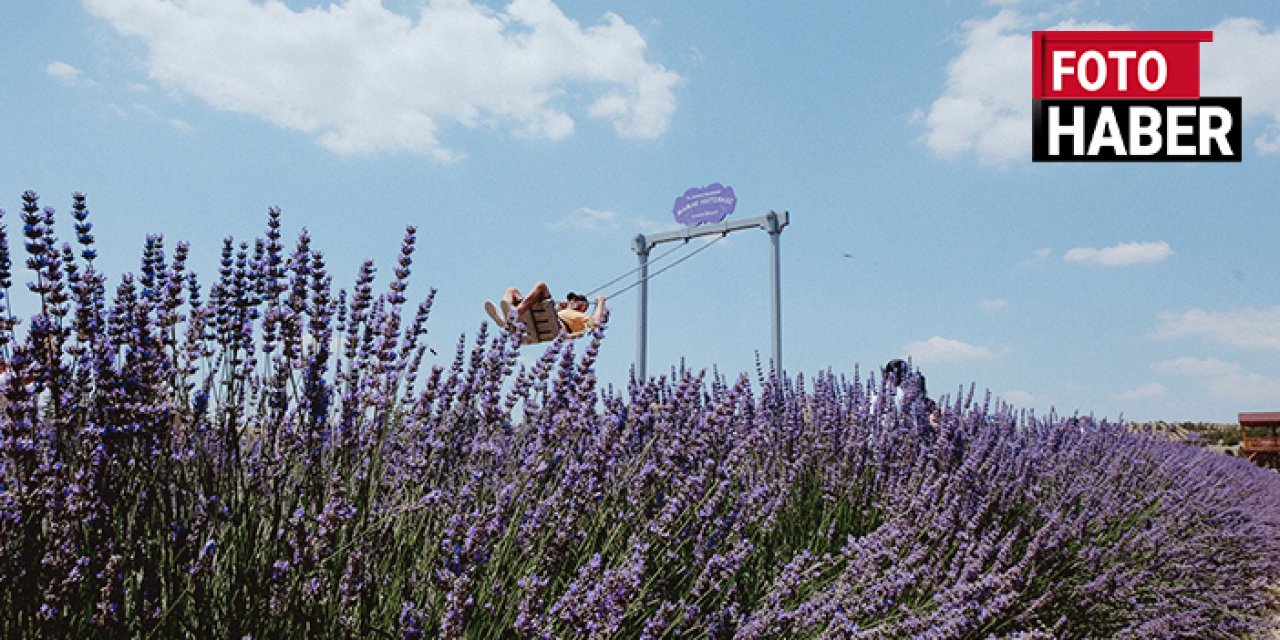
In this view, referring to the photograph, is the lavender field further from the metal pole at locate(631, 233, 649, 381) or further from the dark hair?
the metal pole at locate(631, 233, 649, 381)

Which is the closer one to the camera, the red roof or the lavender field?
the lavender field

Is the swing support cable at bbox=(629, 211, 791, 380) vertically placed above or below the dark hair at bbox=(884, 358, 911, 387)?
above

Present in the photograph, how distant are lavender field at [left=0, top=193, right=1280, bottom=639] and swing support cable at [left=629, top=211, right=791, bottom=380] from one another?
7.99m

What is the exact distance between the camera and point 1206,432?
23.7m

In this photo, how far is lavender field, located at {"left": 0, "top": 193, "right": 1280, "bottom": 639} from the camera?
6.20 ft

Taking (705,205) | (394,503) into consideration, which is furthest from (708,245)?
(394,503)

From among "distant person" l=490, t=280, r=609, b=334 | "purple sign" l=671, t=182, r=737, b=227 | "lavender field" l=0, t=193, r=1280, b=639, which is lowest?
"lavender field" l=0, t=193, r=1280, b=639

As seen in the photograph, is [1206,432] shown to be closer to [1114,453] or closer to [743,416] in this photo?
[1114,453]

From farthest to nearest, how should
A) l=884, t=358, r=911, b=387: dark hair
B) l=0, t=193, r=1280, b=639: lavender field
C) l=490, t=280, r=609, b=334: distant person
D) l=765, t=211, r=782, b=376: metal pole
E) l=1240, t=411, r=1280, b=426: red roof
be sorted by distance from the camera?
l=1240, t=411, r=1280, b=426: red roof → l=765, t=211, r=782, b=376: metal pole → l=490, t=280, r=609, b=334: distant person → l=884, t=358, r=911, b=387: dark hair → l=0, t=193, r=1280, b=639: lavender field

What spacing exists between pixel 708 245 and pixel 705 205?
58cm

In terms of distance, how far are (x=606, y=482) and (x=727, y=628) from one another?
57cm

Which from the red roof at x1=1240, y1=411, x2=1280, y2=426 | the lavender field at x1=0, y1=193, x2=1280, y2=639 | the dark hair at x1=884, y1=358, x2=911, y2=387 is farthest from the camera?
the red roof at x1=1240, y1=411, x2=1280, y2=426

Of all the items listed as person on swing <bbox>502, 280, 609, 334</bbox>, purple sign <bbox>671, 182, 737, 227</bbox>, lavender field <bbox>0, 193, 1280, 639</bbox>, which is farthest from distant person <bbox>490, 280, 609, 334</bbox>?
lavender field <bbox>0, 193, 1280, 639</bbox>

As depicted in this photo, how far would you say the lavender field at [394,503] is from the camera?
189 centimetres
